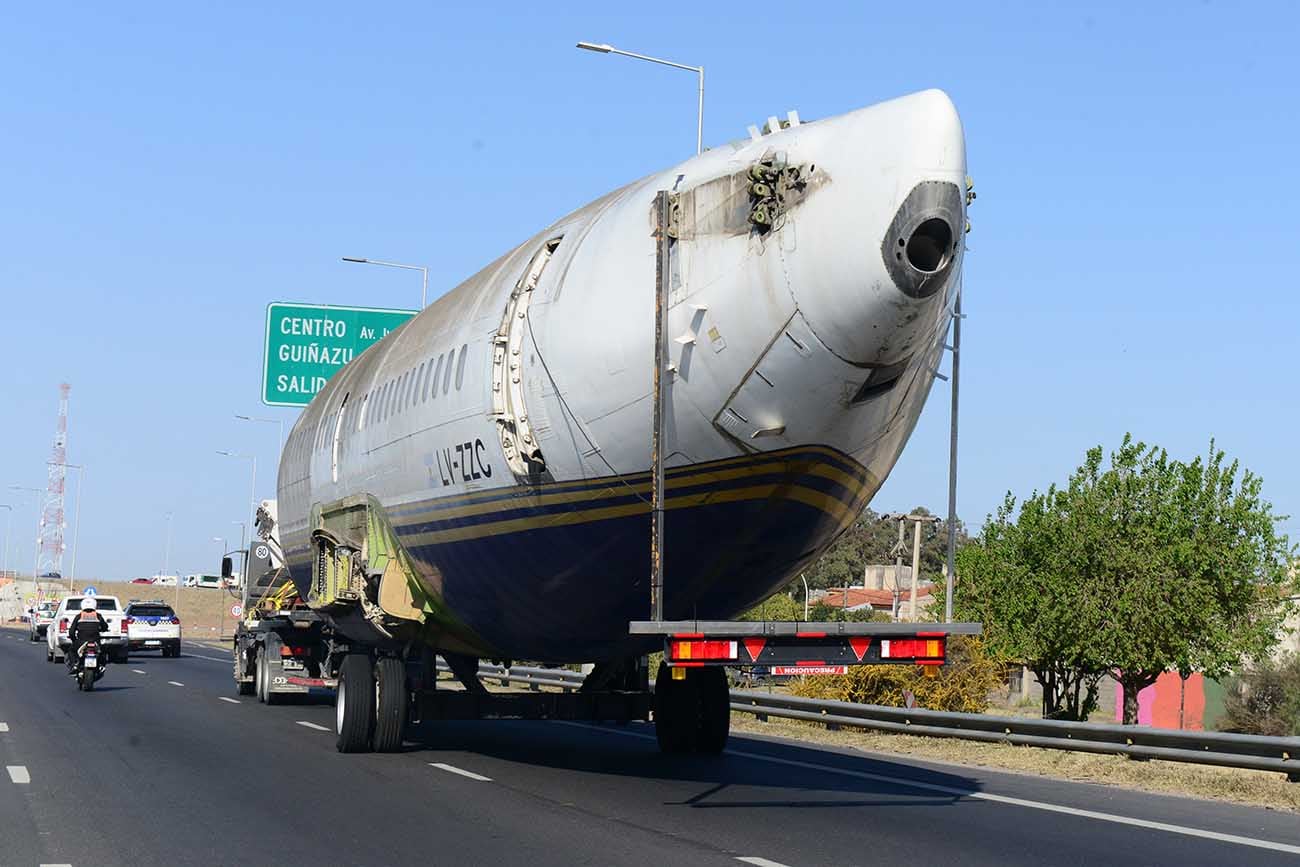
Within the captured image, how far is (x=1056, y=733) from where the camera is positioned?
18422 mm

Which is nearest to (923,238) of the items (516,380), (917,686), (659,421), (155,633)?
(659,421)

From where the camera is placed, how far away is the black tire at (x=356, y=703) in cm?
1678

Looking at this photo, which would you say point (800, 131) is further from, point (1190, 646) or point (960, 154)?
point (1190, 646)

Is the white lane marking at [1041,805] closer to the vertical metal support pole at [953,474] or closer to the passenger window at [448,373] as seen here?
the vertical metal support pole at [953,474]

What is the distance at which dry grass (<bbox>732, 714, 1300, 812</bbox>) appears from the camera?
578 inches

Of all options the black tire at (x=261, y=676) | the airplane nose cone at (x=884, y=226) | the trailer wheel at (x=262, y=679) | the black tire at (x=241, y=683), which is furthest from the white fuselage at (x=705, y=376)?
the black tire at (x=241, y=683)

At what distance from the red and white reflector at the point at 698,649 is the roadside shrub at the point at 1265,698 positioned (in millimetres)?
42315

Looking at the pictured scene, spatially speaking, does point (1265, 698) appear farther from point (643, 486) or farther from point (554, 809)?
point (643, 486)

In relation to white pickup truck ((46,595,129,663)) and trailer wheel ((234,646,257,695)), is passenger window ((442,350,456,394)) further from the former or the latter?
white pickup truck ((46,595,129,663))

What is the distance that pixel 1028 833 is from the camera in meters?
11.7

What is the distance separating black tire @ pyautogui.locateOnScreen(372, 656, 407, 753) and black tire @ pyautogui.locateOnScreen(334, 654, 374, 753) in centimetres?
7

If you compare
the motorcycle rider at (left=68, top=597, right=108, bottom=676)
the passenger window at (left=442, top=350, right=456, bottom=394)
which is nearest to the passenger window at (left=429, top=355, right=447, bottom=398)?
the passenger window at (left=442, top=350, right=456, bottom=394)

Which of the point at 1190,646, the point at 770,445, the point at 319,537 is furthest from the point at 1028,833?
the point at 1190,646

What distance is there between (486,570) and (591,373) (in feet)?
9.16
